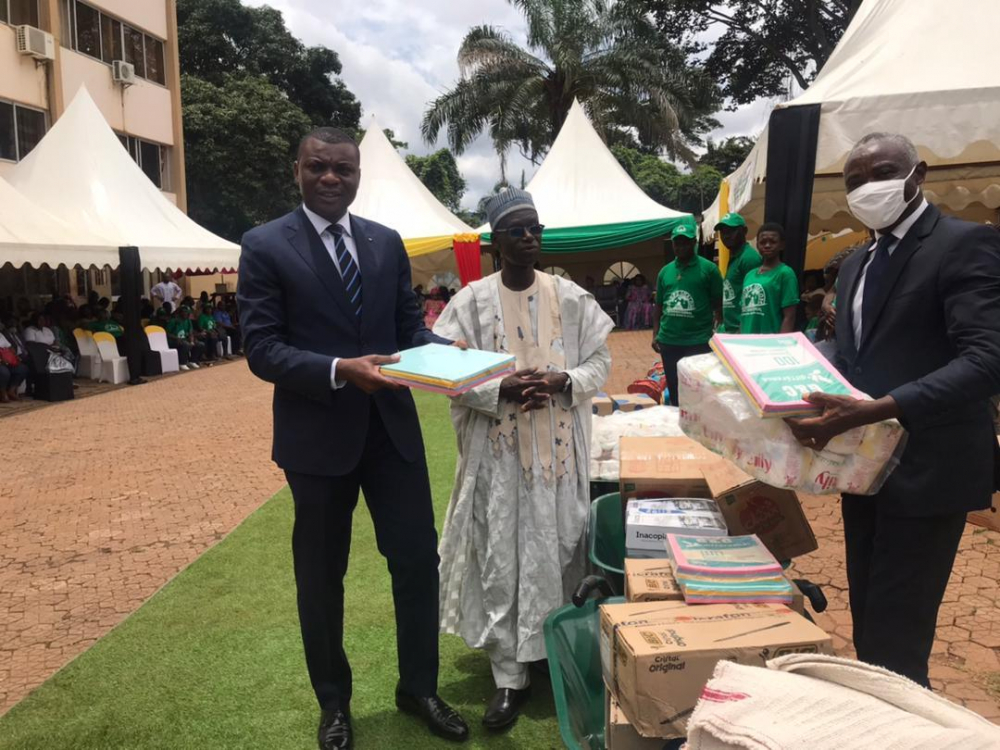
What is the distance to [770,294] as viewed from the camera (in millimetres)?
5844

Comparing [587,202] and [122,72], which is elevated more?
[122,72]

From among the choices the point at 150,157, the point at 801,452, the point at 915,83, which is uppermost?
the point at 150,157

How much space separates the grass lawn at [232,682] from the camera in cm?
292

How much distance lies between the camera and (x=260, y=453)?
8.06 m

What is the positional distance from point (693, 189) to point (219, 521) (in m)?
42.1

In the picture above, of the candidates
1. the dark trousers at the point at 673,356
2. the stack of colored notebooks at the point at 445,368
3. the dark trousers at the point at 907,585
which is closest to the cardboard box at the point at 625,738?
the dark trousers at the point at 907,585

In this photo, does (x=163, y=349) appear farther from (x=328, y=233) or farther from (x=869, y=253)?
(x=869, y=253)

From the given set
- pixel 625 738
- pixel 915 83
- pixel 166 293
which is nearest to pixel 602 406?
pixel 915 83

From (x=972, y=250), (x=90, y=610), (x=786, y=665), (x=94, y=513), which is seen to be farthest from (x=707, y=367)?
(x=94, y=513)

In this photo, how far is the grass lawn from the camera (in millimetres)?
2918

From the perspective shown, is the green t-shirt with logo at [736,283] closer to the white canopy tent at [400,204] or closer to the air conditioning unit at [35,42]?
the white canopy tent at [400,204]

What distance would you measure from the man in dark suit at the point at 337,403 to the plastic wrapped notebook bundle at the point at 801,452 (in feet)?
3.29

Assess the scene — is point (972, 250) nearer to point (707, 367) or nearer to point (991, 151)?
point (707, 367)

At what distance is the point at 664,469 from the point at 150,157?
24.3 metres
